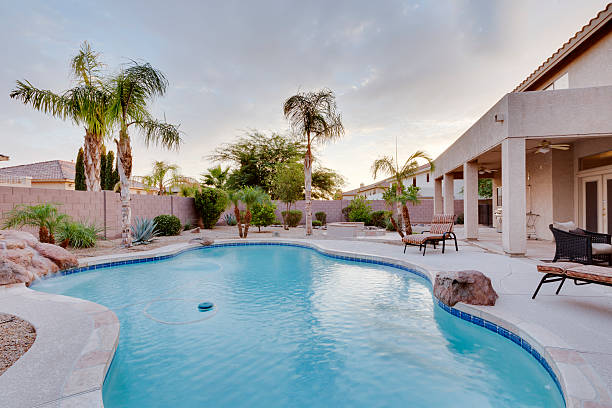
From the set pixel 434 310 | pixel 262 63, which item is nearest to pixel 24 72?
pixel 262 63

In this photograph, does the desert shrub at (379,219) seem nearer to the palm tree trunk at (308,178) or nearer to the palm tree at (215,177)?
the palm tree trunk at (308,178)

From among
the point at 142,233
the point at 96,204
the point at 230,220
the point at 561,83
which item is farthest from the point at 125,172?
the point at 561,83

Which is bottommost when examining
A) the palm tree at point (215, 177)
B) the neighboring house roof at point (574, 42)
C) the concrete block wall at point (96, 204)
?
the concrete block wall at point (96, 204)

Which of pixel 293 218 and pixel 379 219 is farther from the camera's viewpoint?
pixel 293 218

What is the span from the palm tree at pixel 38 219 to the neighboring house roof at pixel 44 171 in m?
20.7

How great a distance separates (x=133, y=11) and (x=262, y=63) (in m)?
4.96

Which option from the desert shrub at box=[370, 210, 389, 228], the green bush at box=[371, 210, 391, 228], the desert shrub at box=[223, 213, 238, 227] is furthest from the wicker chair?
the desert shrub at box=[223, 213, 238, 227]

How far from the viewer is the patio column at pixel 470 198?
1009 centimetres

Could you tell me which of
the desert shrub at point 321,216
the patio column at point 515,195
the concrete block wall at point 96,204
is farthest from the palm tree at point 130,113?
the desert shrub at point 321,216

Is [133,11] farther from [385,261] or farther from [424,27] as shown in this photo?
[385,261]

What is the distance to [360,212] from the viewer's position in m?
18.2

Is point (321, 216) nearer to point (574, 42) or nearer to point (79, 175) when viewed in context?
point (574, 42)

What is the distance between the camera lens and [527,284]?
473 centimetres

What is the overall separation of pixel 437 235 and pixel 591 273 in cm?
462
